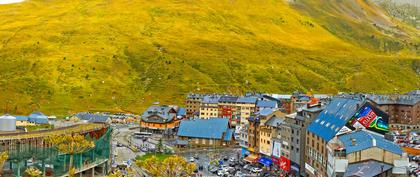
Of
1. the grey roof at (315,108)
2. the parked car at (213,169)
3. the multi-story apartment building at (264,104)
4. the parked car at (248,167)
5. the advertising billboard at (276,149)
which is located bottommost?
the parked car at (248,167)

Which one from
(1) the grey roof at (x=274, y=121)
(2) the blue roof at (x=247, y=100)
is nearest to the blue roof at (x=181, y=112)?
(2) the blue roof at (x=247, y=100)

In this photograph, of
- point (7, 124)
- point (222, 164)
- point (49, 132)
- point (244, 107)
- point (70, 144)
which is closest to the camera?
point (70, 144)

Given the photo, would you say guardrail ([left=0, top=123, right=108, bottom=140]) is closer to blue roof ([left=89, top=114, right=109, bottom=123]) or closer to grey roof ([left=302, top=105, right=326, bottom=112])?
blue roof ([left=89, top=114, right=109, bottom=123])

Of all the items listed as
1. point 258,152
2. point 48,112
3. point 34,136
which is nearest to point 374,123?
point 258,152

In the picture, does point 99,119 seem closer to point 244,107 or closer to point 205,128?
point 205,128

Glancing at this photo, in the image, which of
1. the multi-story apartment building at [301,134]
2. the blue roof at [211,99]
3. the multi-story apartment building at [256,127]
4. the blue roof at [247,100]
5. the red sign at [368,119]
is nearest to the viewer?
the red sign at [368,119]

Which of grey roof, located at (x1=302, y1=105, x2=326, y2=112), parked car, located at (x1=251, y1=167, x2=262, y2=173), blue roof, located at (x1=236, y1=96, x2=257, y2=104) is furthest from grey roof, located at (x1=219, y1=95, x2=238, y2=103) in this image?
grey roof, located at (x1=302, y1=105, x2=326, y2=112)

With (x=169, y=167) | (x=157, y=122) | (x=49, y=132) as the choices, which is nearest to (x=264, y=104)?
(x=157, y=122)

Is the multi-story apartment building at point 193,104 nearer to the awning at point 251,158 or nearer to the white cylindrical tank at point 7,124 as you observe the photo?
the awning at point 251,158
